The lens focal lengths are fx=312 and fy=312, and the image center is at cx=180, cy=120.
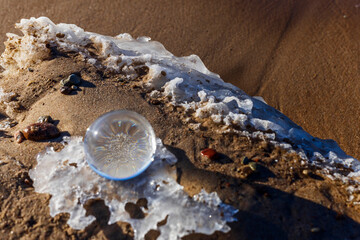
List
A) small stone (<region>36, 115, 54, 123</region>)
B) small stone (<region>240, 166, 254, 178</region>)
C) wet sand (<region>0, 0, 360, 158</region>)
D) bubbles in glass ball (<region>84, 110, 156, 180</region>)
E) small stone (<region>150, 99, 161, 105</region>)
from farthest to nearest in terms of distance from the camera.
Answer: wet sand (<region>0, 0, 360, 158</region>)
small stone (<region>150, 99, 161, 105</region>)
small stone (<region>36, 115, 54, 123</region>)
small stone (<region>240, 166, 254, 178</region>)
bubbles in glass ball (<region>84, 110, 156, 180</region>)

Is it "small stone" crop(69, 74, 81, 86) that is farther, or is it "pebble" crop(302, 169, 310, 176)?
"small stone" crop(69, 74, 81, 86)

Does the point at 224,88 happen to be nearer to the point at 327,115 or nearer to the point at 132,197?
the point at 327,115

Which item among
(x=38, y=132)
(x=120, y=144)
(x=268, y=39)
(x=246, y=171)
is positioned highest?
(x=268, y=39)

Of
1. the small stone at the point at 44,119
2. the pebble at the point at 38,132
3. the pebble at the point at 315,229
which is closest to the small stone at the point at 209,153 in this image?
the pebble at the point at 315,229

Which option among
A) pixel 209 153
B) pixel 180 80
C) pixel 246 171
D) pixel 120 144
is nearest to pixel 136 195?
pixel 120 144

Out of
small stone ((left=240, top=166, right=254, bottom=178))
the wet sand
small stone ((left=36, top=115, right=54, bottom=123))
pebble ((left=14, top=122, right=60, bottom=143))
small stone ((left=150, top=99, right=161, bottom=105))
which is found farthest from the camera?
the wet sand

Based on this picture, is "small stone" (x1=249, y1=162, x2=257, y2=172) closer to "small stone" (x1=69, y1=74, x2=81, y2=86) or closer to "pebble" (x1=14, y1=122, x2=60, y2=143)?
"pebble" (x1=14, y1=122, x2=60, y2=143)

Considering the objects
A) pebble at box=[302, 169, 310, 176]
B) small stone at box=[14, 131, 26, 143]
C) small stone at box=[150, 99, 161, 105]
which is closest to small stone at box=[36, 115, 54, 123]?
small stone at box=[14, 131, 26, 143]

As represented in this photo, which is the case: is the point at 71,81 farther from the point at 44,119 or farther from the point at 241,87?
the point at 241,87
